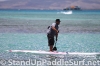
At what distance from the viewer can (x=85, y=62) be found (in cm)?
1322

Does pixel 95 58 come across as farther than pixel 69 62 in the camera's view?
Yes

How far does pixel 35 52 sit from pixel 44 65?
2.53 metres

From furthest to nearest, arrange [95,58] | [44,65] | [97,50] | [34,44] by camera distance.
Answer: [34,44] < [97,50] < [95,58] < [44,65]

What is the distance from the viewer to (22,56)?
47.3 ft

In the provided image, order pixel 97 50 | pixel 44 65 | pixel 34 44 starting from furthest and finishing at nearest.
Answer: pixel 34 44
pixel 97 50
pixel 44 65

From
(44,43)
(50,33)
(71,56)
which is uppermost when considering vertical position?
(50,33)

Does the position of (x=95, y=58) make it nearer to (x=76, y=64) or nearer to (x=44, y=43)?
(x=76, y=64)

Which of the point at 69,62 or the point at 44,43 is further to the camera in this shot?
the point at 44,43

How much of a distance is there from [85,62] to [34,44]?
6.61 m

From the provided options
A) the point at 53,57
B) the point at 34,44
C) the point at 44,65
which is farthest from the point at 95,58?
the point at 34,44

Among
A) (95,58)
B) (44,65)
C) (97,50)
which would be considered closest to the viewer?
(44,65)

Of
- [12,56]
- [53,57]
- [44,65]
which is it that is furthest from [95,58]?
[12,56]

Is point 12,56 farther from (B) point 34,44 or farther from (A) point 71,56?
(B) point 34,44

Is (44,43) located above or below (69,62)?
below
